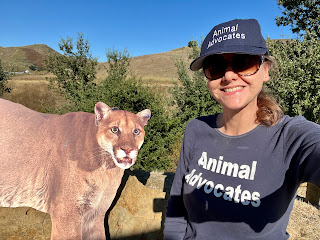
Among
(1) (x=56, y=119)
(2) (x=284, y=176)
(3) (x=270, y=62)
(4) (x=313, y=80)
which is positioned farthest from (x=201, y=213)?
(4) (x=313, y=80)

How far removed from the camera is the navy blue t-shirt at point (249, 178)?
1308mm

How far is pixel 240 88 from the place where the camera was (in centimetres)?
154

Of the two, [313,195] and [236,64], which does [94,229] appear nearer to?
[236,64]

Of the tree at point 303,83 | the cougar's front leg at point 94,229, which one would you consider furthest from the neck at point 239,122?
the tree at point 303,83

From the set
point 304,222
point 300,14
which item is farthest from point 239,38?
point 300,14

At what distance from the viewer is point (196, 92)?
11688 millimetres

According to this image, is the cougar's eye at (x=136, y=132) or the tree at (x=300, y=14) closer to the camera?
the cougar's eye at (x=136, y=132)

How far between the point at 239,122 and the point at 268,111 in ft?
0.65

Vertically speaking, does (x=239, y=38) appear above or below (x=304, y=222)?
above

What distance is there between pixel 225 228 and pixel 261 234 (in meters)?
0.21

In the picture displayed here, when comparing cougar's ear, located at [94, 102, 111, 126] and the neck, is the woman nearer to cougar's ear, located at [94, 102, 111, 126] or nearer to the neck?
the neck

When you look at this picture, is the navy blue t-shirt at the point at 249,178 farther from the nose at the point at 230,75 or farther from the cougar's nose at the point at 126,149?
the cougar's nose at the point at 126,149

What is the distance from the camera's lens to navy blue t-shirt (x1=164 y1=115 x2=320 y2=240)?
1.31 meters

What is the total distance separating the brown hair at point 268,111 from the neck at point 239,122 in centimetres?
5
